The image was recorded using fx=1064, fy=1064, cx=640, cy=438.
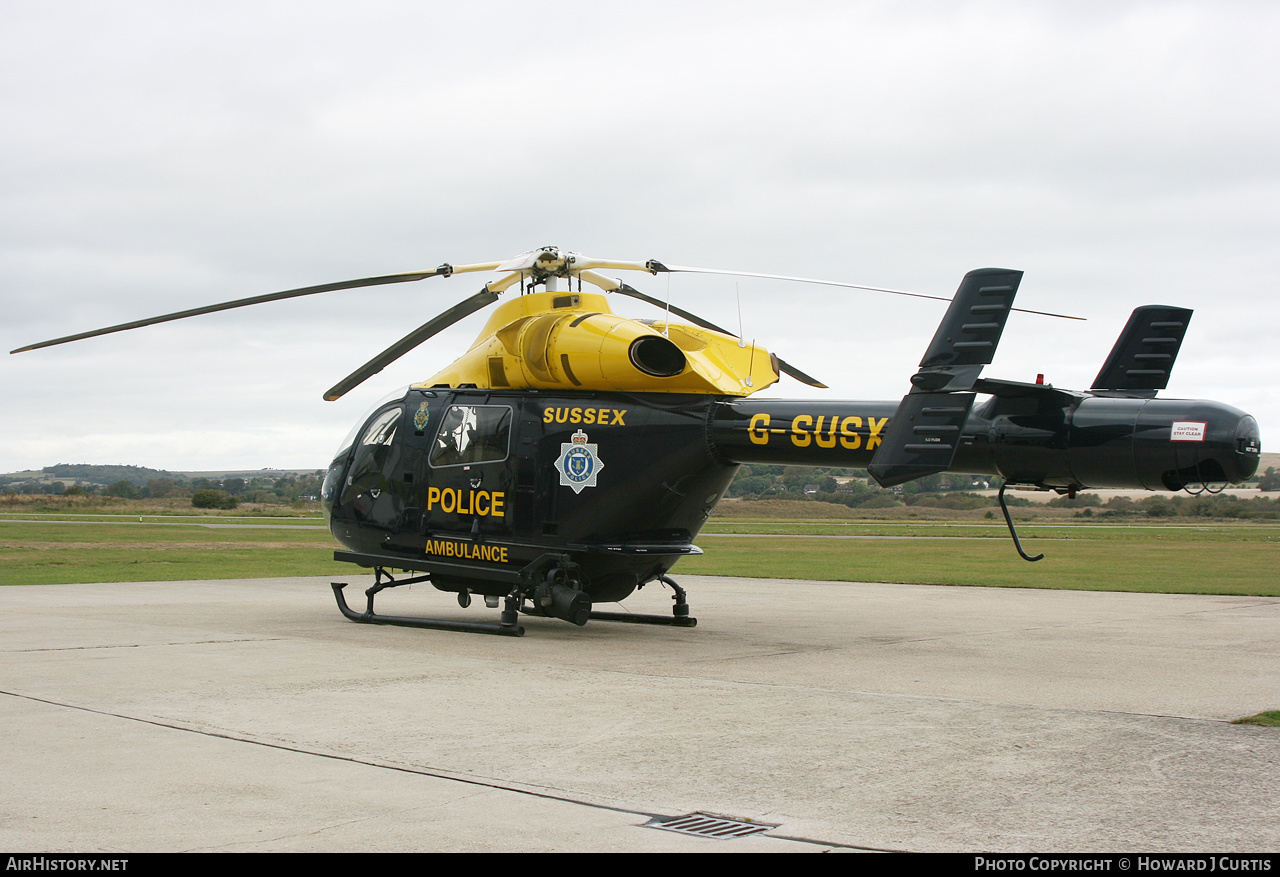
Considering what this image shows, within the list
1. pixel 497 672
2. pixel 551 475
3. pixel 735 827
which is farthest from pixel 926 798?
pixel 551 475

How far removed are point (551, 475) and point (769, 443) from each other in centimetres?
274

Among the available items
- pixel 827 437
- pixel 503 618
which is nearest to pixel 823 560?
pixel 503 618

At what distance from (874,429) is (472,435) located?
204 inches

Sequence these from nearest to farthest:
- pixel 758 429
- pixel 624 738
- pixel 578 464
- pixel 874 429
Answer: pixel 624 738
pixel 874 429
pixel 758 429
pixel 578 464

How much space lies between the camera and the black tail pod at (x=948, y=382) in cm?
966

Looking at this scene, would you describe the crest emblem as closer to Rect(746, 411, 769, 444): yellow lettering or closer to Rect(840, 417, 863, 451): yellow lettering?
Rect(746, 411, 769, 444): yellow lettering

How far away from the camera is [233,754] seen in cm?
623

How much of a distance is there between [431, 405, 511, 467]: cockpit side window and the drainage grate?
8.65m

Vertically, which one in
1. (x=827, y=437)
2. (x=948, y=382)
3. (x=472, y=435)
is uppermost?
(x=948, y=382)

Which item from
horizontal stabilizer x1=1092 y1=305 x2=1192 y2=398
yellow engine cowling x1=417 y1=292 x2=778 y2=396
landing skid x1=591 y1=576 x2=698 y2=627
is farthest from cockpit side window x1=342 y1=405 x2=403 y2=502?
horizontal stabilizer x1=1092 y1=305 x2=1192 y2=398

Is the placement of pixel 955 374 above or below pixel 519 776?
above

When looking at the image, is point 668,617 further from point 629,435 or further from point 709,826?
point 709,826

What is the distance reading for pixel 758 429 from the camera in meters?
12.1
